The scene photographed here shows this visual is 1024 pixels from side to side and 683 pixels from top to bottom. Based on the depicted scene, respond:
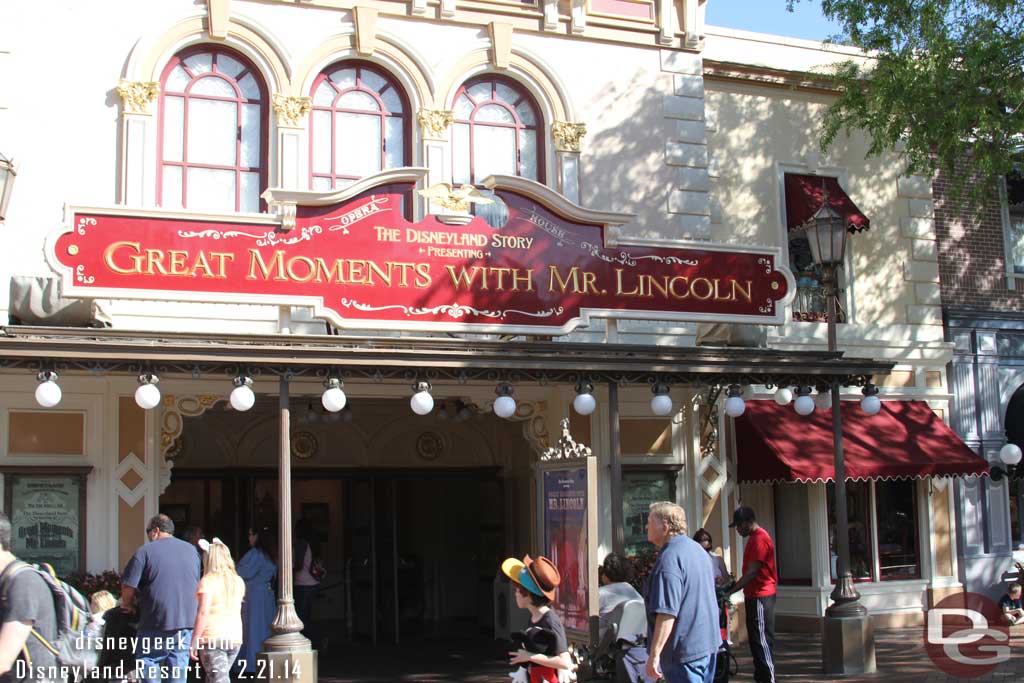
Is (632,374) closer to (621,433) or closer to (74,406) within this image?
(621,433)

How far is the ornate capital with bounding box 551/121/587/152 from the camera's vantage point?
1546cm

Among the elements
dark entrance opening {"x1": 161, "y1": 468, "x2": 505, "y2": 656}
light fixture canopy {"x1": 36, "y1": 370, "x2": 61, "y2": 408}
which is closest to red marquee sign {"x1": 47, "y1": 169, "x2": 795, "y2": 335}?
light fixture canopy {"x1": 36, "y1": 370, "x2": 61, "y2": 408}

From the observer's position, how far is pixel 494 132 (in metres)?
15.5

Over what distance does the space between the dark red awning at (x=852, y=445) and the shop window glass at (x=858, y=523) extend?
0.84m

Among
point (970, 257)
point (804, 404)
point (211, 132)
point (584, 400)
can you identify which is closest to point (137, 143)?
point (211, 132)

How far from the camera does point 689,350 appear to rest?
13266mm

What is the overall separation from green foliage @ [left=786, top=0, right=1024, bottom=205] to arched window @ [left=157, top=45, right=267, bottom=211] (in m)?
7.55

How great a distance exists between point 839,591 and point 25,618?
9.36m

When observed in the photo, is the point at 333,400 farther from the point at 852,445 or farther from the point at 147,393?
the point at 852,445

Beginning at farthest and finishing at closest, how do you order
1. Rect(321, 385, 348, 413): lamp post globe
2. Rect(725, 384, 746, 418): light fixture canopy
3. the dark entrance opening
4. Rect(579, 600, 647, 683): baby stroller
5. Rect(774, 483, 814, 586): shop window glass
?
1. the dark entrance opening
2. Rect(774, 483, 814, 586): shop window glass
3. Rect(725, 384, 746, 418): light fixture canopy
4. Rect(321, 385, 348, 413): lamp post globe
5. Rect(579, 600, 647, 683): baby stroller

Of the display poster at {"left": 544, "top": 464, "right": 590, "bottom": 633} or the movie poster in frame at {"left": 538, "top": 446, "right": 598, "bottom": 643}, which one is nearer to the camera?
the movie poster in frame at {"left": 538, "top": 446, "right": 598, "bottom": 643}

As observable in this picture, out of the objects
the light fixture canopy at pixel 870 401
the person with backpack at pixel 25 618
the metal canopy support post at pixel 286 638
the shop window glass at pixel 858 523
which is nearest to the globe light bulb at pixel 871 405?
the light fixture canopy at pixel 870 401

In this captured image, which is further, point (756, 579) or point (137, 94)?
point (137, 94)

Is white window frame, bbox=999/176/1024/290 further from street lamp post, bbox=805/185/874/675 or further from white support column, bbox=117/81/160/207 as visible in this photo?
white support column, bbox=117/81/160/207
